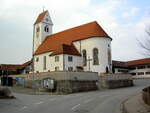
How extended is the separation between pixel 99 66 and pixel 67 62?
7.80 meters

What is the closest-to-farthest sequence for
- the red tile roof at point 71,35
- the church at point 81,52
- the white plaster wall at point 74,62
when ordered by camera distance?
the white plaster wall at point 74,62 → the church at point 81,52 → the red tile roof at point 71,35

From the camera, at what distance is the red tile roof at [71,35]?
53.9 m

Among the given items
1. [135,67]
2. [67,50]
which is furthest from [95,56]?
[135,67]

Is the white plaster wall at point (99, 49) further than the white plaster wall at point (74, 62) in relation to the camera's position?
Yes

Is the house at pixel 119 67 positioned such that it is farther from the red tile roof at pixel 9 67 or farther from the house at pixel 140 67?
the red tile roof at pixel 9 67

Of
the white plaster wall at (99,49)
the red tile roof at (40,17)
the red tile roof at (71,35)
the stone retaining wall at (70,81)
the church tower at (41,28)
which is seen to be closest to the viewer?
the stone retaining wall at (70,81)

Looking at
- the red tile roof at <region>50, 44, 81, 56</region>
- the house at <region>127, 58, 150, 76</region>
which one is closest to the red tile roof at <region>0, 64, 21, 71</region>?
the red tile roof at <region>50, 44, 81, 56</region>

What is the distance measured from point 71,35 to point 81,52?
753cm

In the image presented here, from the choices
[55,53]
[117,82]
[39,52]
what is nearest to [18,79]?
[55,53]

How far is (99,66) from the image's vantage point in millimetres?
51312

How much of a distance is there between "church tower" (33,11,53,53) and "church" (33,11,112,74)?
7834 mm

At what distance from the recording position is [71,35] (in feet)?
196

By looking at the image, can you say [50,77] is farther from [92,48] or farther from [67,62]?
[92,48]

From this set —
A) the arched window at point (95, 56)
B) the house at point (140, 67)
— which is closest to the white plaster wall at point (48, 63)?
the arched window at point (95, 56)
